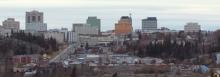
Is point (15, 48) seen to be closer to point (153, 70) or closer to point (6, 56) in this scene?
point (6, 56)

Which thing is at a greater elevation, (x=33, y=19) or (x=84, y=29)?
(x=33, y=19)

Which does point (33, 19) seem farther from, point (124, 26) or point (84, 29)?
point (124, 26)

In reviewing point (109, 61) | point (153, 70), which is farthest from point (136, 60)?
point (153, 70)

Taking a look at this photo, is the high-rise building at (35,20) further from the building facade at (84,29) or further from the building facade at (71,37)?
the building facade at (71,37)

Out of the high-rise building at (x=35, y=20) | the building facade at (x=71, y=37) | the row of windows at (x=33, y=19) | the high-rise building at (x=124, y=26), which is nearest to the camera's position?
the building facade at (x=71, y=37)

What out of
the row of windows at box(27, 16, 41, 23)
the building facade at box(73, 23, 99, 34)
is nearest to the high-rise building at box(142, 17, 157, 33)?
the building facade at box(73, 23, 99, 34)

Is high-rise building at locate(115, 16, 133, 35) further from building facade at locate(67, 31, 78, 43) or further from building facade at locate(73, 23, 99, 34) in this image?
building facade at locate(67, 31, 78, 43)

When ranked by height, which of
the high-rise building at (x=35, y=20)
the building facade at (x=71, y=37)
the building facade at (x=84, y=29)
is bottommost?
the building facade at (x=71, y=37)

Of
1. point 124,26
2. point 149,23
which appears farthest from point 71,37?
point 149,23

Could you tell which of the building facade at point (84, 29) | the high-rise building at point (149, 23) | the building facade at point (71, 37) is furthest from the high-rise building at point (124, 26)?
the building facade at point (71, 37)

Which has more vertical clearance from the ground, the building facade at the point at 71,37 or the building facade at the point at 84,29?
the building facade at the point at 84,29

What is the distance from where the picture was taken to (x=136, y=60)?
51.3 m

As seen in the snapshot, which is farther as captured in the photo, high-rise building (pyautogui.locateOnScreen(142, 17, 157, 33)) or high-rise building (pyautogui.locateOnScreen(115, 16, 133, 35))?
high-rise building (pyautogui.locateOnScreen(142, 17, 157, 33))

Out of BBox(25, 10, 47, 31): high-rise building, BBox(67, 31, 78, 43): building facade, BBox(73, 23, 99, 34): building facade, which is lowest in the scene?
BBox(67, 31, 78, 43): building facade
